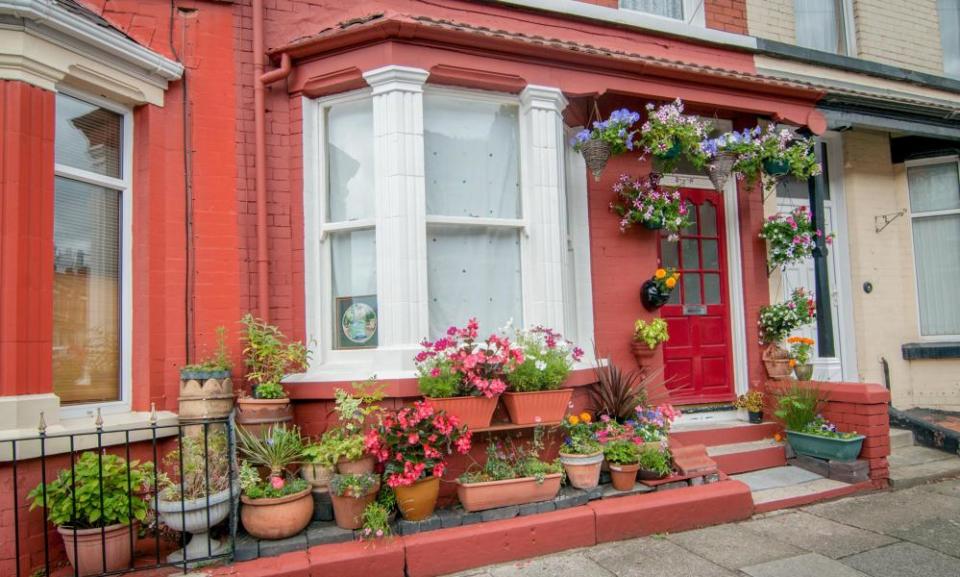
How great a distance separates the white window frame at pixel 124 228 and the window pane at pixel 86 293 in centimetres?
3

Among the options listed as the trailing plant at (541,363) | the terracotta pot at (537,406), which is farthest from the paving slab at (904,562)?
the trailing plant at (541,363)

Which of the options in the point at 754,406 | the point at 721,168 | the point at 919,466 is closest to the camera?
the point at 919,466

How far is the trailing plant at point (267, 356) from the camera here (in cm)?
Answer: 413

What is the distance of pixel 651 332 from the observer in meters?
5.54

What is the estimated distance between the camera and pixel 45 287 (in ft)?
11.9

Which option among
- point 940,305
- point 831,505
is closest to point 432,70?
point 831,505

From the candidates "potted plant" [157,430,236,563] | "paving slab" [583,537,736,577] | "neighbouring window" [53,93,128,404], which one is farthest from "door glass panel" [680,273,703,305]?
"neighbouring window" [53,93,128,404]

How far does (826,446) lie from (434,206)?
4.02 metres

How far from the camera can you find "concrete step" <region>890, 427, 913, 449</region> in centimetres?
605

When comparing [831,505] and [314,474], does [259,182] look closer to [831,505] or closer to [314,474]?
[314,474]

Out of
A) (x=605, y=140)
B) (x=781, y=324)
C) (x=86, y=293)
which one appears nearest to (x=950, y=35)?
(x=781, y=324)

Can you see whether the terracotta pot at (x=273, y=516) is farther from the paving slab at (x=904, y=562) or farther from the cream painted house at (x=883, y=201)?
the cream painted house at (x=883, y=201)

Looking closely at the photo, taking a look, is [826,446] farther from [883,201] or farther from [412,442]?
[883,201]

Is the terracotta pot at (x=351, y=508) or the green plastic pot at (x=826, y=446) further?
the green plastic pot at (x=826, y=446)
